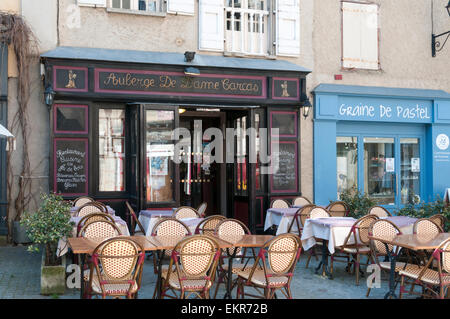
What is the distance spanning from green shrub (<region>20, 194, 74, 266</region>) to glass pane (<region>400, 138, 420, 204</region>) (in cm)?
886

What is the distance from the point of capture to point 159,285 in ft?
18.1

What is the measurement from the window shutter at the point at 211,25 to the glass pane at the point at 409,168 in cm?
539

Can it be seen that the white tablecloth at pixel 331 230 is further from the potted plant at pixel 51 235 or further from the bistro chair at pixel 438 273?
the potted plant at pixel 51 235

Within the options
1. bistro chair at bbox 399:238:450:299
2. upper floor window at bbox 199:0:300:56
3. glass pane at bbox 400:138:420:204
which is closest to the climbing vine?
upper floor window at bbox 199:0:300:56

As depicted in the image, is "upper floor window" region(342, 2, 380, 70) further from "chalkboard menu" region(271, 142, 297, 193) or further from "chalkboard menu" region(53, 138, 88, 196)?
"chalkboard menu" region(53, 138, 88, 196)

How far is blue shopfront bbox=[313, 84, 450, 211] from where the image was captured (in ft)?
36.6

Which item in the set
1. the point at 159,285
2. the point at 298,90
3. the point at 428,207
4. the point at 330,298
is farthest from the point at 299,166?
the point at 159,285

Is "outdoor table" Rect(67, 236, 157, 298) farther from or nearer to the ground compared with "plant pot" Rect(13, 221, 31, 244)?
farther from the ground

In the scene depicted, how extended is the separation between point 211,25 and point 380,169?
5.43 metres

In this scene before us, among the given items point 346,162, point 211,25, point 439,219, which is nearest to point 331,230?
point 439,219

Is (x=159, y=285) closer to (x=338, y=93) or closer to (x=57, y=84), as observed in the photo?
(x=57, y=84)

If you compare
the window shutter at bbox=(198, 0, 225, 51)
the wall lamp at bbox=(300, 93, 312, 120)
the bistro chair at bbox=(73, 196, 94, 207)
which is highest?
the window shutter at bbox=(198, 0, 225, 51)

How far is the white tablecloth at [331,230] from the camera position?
6.98 meters

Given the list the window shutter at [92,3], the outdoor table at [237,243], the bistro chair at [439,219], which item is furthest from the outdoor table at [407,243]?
the window shutter at [92,3]
